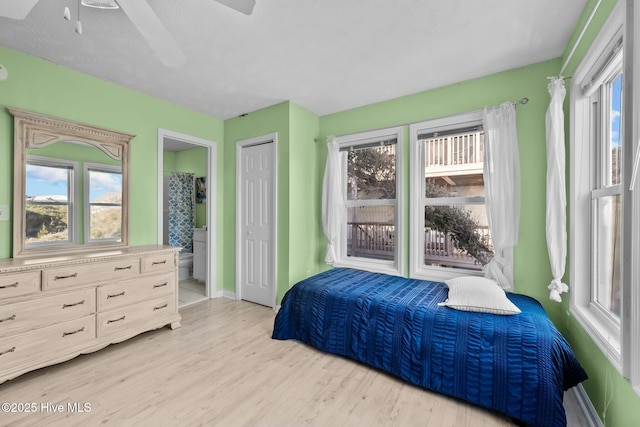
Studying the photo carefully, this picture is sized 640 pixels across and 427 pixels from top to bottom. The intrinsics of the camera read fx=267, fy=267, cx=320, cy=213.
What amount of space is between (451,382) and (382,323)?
558 mm

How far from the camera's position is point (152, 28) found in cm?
142

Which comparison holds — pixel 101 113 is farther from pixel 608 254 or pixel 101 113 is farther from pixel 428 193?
pixel 608 254

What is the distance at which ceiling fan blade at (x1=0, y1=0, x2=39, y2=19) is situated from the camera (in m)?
1.36

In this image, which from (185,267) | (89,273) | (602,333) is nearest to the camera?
(602,333)

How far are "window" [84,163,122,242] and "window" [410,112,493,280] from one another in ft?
10.3

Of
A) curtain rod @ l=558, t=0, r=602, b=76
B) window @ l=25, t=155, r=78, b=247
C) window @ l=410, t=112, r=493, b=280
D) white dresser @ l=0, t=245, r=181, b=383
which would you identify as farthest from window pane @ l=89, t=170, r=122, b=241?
curtain rod @ l=558, t=0, r=602, b=76

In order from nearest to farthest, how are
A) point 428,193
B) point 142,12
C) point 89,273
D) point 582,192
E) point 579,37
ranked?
point 142,12 → point 579,37 → point 582,192 → point 89,273 → point 428,193

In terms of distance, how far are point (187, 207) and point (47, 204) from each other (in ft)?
7.80

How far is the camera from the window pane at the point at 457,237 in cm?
265

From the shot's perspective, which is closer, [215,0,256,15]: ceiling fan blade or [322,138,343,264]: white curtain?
[215,0,256,15]: ceiling fan blade

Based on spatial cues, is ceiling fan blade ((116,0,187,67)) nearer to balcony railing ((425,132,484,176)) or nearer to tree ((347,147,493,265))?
tree ((347,147,493,265))

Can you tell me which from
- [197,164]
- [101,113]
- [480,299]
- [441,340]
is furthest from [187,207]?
[480,299]

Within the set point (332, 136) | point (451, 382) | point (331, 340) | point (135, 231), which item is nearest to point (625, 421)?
point (451, 382)

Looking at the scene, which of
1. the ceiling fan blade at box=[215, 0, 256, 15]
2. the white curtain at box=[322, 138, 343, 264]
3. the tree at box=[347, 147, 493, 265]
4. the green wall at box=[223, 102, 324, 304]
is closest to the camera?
the ceiling fan blade at box=[215, 0, 256, 15]
